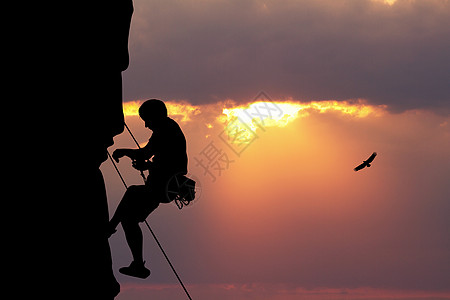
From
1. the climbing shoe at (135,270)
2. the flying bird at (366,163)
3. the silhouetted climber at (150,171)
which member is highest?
the flying bird at (366,163)

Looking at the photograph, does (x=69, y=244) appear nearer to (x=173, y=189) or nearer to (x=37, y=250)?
(x=37, y=250)

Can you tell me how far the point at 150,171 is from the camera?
12.5 meters

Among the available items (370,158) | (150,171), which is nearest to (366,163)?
(370,158)

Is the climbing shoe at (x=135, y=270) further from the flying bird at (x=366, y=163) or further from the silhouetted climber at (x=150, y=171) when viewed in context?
the flying bird at (x=366, y=163)

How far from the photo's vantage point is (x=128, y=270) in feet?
40.2

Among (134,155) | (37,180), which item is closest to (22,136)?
(37,180)

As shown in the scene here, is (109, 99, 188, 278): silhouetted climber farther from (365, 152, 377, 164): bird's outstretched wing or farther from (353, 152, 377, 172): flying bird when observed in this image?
Result: (365, 152, 377, 164): bird's outstretched wing

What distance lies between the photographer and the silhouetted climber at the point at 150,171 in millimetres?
12266

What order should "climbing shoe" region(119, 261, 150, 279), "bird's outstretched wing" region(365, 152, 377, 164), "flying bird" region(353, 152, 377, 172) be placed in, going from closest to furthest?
"climbing shoe" region(119, 261, 150, 279), "flying bird" region(353, 152, 377, 172), "bird's outstretched wing" region(365, 152, 377, 164)

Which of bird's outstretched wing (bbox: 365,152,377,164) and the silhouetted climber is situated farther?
bird's outstretched wing (bbox: 365,152,377,164)

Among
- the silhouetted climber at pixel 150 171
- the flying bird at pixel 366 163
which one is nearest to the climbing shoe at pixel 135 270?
the silhouetted climber at pixel 150 171

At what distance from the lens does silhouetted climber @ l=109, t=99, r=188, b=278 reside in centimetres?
1227

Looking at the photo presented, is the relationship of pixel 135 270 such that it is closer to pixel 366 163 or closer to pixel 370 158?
pixel 366 163

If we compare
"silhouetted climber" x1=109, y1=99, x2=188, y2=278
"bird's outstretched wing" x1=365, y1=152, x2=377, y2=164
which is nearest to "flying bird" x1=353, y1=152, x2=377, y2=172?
"bird's outstretched wing" x1=365, y1=152, x2=377, y2=164
